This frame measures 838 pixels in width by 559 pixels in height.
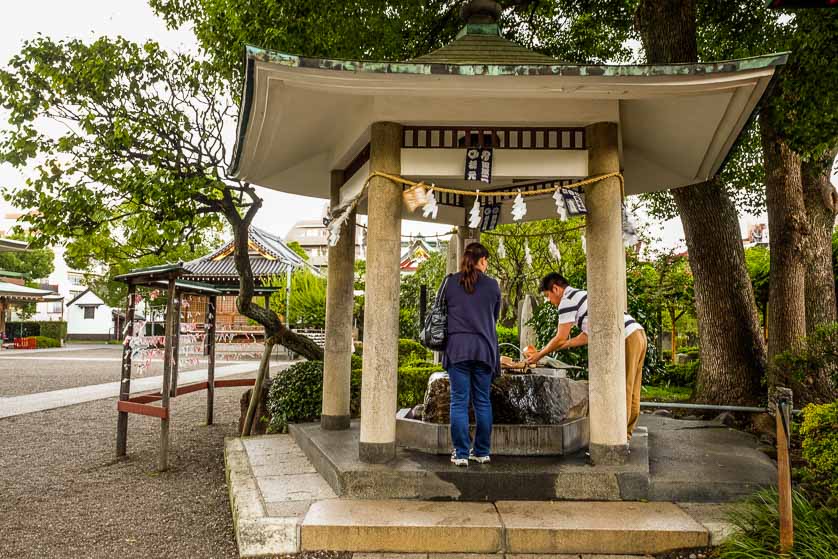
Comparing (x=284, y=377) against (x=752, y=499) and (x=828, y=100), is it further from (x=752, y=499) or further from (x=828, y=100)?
(x=828, y=100)

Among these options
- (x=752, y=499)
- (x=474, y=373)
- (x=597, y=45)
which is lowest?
(x=752, y=499)

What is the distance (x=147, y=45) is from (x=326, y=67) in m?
5.65

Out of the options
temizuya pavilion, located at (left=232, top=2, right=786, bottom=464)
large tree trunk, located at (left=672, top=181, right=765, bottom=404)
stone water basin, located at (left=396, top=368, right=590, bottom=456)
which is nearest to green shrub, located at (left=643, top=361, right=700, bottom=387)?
large tree trunk, located at (left=672, top=181, right=765, bottom=404)

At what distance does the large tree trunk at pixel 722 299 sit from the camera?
8609 millimetres

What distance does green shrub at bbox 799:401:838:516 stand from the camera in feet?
11.3

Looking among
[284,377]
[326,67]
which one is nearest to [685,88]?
[326,67]

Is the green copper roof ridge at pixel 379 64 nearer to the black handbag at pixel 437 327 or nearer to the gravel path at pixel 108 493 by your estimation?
the black handbag at pixel 437 327

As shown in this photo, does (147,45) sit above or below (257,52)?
above

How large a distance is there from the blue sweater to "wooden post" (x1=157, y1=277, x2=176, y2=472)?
12.2 ft

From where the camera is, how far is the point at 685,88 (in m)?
4.50

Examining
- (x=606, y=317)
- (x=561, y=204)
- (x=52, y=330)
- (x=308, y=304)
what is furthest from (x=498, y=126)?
(x=52, y=330)

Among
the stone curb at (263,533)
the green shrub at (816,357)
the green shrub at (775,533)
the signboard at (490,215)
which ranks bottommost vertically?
the stone curb at (263,533)

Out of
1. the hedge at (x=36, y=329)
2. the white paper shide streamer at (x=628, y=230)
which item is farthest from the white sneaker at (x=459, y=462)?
the hedge at (x=36, y=329)

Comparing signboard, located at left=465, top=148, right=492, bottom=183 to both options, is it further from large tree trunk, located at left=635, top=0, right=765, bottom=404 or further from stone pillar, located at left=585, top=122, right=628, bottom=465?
large tree trunk, located at left=635, top=0, right=765, bottom=404
